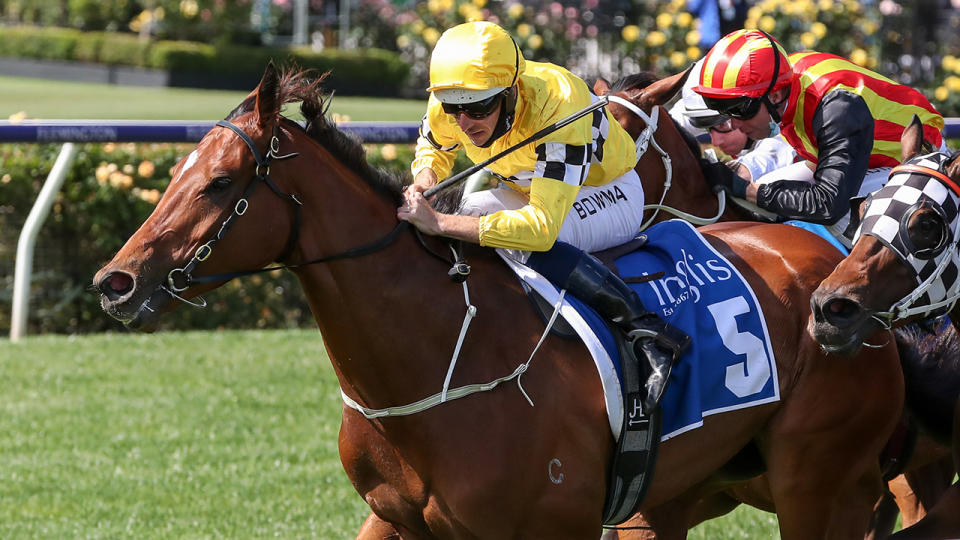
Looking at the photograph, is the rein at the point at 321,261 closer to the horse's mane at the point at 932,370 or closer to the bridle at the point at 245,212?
the bridle at the point at 245,212

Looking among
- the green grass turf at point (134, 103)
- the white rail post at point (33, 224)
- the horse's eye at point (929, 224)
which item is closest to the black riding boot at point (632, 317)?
the horse's eye at point (929, 224)

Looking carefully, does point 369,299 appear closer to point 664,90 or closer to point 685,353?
point 685,353

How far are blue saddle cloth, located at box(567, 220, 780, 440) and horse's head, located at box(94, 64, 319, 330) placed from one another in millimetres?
902

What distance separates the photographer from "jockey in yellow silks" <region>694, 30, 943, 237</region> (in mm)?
4023

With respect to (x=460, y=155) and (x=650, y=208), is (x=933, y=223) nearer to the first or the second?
(x=650, y=208)

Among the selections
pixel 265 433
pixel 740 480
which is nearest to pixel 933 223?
pixel 740 480

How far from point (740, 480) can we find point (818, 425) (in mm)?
348

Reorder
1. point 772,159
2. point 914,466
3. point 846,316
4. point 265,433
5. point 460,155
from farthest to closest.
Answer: point 460,155, point 265,433, point 772,159, point 914,466, point 846,316

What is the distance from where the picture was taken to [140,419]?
6.72 m

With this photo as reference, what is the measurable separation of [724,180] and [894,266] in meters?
1.38

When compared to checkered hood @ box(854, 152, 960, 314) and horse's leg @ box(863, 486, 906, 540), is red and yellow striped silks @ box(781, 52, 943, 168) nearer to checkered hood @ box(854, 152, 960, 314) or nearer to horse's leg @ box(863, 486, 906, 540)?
checkered hood @ box(854, 152, 960, 314)

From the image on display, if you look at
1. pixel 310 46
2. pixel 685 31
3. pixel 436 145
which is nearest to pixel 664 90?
pixel 436 145

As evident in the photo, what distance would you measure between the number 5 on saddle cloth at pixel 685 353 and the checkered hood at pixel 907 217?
1.51ft

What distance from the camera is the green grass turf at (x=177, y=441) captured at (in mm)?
5367
